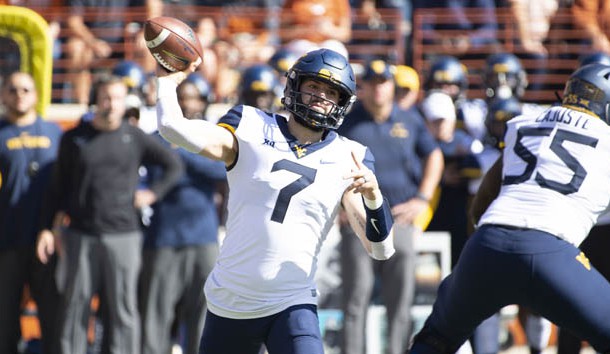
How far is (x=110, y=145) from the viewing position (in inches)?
305

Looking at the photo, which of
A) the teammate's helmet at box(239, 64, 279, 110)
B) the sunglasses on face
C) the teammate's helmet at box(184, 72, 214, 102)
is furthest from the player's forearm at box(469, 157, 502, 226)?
the sunglasses on face

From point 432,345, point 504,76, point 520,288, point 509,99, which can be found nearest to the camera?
point 520,288

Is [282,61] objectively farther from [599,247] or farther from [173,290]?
[599,247]

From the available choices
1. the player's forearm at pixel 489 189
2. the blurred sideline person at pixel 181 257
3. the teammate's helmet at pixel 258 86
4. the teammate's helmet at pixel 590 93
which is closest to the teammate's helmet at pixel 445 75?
the teammate's helmet at pixel 258 86

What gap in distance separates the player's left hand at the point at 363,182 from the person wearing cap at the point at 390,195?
3.21 metres

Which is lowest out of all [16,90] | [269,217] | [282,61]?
[16,90]

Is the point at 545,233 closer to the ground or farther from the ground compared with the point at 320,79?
closer to the ground

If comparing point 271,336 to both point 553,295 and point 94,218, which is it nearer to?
point 553,295

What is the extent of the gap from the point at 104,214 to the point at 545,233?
3.30 meters

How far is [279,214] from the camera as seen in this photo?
4.97 meters

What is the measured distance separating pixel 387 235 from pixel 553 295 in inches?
39.9

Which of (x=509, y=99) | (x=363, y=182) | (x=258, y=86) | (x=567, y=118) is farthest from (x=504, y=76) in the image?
(x=363, y=182)

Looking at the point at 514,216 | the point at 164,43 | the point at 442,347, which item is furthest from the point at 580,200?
the point at 164,43

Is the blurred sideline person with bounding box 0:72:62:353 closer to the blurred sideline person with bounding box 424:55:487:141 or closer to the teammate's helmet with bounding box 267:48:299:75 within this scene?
the teammate's helmet with bounding box 267:48:299:75
